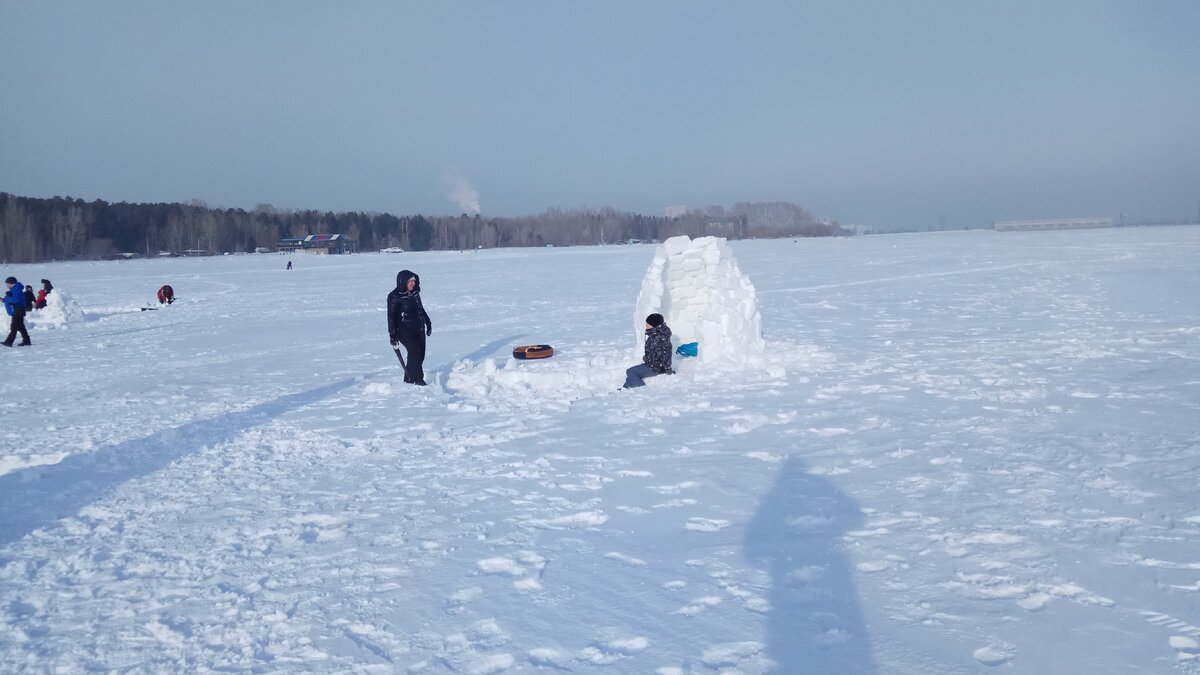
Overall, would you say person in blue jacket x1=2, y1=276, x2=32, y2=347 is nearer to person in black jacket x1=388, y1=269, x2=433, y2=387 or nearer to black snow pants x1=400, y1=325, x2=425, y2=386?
person in black jacket x1=388, y1=269, x2=433, y2=387

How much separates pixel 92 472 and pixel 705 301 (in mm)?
7417

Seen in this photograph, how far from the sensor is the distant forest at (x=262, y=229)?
8050 cm

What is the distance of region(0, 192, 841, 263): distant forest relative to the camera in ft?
264

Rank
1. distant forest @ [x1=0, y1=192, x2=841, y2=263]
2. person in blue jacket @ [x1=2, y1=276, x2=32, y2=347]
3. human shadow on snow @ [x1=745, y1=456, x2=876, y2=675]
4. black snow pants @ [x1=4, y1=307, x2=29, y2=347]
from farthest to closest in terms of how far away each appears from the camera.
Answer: distant forest @ [x1=0, y1=192, x2=841, y2=263], black snow pants @ [x1=4, y1=307, x2=29, y2=347], person in blue jacket @ [x1=2, y1=276, x2=32, y2=347], human shadow on snow @ [x1=745, y1=456, x2=876, y2=675]

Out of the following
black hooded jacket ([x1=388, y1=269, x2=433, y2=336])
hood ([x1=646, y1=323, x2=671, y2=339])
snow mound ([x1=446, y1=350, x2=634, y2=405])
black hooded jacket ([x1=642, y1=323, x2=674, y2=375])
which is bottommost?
snow mound ([x1=446, y1=350, x2=634, y2=405])

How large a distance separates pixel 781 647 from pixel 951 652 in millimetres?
668

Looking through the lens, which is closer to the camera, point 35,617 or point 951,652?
point 951,652

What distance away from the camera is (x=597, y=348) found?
40.3 ft

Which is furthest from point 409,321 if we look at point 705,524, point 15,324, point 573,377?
point 15,324

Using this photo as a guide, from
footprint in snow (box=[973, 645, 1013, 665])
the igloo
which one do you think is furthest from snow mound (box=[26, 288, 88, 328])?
footprint in snow (box=[973, 645, 1013, 665])

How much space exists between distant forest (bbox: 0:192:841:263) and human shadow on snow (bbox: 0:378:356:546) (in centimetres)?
8482

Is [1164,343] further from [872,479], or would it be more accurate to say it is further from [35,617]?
[35,617]

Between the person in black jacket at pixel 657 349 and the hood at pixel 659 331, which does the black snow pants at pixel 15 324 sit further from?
the hood at pixel 659 331

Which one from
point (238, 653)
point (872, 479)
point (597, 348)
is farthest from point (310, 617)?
point (597, 348)
